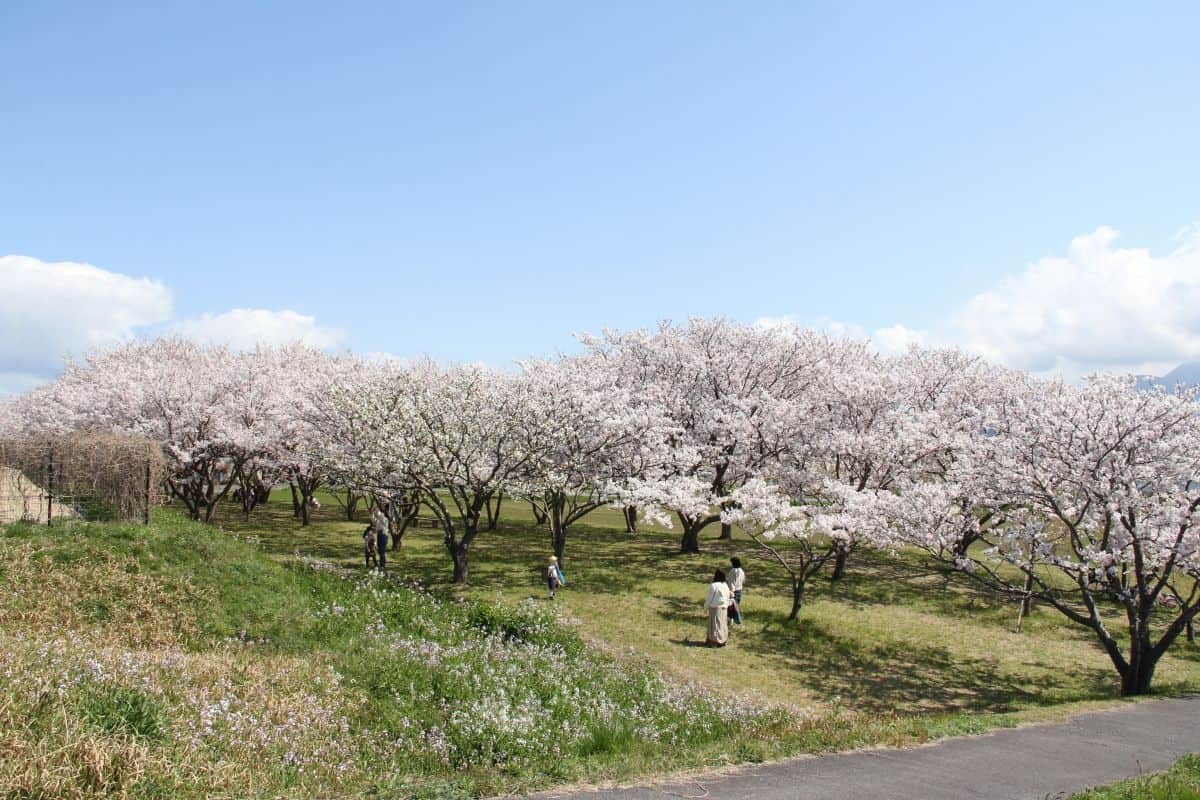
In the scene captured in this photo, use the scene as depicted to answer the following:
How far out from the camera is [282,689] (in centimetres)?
996

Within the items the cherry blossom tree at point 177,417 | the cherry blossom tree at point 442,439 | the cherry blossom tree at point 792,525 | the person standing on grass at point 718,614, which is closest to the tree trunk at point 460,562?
the cherry blossom tree at point 442,439

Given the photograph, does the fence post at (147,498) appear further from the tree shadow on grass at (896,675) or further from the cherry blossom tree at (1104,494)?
the cherry blossom tree at (1104,494)

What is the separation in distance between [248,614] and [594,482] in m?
14.2

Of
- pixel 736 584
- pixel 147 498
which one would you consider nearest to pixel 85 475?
pixel 147 498

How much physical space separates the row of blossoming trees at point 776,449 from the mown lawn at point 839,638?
4.24 feet

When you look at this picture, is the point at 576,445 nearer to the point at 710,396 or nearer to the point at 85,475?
the point at 710,396

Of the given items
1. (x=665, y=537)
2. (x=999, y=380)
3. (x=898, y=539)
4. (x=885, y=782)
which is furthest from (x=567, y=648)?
(x=999, y=380)

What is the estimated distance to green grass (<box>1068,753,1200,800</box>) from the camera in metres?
7.56

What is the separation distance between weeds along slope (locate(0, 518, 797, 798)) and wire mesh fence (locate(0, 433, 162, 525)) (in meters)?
5.39

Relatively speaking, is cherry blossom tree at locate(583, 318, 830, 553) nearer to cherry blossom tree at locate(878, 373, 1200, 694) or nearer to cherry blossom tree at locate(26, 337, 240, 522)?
cherry blossom tree at locate(878, 373, 1200, 694)

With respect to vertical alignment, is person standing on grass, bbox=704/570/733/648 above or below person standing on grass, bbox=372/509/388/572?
below

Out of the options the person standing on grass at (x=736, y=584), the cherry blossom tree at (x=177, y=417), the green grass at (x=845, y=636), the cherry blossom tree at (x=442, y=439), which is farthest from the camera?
the cherry blossom tree at (x=177, y=417)

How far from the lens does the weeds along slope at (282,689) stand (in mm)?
6617

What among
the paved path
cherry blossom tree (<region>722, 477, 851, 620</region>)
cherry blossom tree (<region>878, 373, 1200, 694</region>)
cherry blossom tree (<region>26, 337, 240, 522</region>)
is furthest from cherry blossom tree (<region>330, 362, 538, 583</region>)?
the paved path
